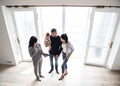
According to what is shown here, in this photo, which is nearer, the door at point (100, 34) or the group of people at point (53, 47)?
the group of people at point (53, 47)

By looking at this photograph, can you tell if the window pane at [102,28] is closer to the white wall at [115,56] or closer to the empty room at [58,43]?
the empty room at [58,43]

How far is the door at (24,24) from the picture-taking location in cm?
350

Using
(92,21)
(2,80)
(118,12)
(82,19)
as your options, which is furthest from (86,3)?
(2,80)

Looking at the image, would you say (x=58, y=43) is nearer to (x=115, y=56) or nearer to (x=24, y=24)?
(x=24, y=24)

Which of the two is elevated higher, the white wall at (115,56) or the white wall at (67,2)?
the white wall at (67,2)

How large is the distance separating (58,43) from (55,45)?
99 millimetres

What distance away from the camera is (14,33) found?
12.6ft

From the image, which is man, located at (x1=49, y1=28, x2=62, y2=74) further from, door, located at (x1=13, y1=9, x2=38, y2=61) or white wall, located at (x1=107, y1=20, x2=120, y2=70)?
white wall, located at (x1=107, y1=20, x2=120, y2=70)

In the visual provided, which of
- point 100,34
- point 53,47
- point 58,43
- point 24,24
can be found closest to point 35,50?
point 53,47

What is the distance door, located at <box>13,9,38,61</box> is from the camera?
11.5 feet

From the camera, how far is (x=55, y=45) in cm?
327

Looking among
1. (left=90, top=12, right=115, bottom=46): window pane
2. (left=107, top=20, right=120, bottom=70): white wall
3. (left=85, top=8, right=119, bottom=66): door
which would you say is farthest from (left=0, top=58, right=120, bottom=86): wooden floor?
(left=90, top=12, right=115, bottom=46): window pane

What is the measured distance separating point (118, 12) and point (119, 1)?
0.31 m

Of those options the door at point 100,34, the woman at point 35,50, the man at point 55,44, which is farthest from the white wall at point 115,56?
the woman at point 35,50
